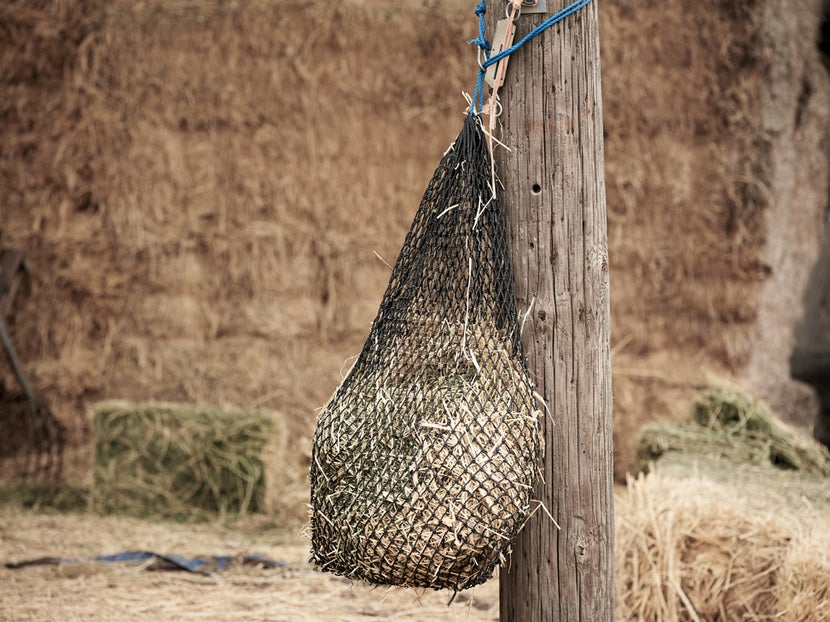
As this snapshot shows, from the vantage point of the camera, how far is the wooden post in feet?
8.61

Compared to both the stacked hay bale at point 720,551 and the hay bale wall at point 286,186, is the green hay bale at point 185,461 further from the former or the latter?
the stacked hay bale at point 720,551

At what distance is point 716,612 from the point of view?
365 centimetres

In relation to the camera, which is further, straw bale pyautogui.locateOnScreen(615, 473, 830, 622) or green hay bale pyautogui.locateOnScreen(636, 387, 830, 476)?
green hay bale pyautogui.locateOnScreen(636, 387, 830, 476)

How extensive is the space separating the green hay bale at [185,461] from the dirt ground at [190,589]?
45cm

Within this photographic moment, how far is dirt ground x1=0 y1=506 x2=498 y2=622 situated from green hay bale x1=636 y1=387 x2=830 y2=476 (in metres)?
1.40

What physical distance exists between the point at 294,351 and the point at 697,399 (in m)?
2.82

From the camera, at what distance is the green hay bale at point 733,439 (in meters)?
4.98

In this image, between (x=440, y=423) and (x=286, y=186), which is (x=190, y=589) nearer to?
(x=440, y=423)

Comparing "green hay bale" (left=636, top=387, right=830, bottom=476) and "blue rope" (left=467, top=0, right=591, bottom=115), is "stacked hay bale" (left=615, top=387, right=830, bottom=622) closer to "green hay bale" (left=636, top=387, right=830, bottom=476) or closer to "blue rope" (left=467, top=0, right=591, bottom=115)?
"green hay bale" (left=636, top=387, right=830, bottom=476)

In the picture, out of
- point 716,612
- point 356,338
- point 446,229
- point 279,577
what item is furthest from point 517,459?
point 356,338

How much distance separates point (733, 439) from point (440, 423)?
10.7 ft

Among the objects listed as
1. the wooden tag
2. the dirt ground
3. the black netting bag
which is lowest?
the dirt ground

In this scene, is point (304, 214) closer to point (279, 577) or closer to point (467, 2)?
point (467, 2)

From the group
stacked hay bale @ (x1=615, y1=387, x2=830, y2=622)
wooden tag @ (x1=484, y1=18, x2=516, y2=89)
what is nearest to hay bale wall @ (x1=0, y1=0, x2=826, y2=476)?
stacked hay bale @ (x1=615, y1=387, x2=830, y2=622)
